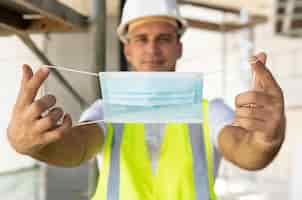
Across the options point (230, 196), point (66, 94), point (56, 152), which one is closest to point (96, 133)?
point (56, 152)

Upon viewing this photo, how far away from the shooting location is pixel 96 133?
94cm

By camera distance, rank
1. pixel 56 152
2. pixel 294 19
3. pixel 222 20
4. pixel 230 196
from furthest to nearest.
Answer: pixel 294 19 → pixel 222 20 → pixel 230 196 → pixel 56 152

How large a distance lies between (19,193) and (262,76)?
81 cm

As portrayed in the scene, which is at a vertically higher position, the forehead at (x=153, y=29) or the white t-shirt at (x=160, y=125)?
the forehead at (x=153, y=29)

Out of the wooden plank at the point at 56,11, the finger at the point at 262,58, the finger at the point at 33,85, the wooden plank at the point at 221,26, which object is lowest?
the finger at the point at 33,85

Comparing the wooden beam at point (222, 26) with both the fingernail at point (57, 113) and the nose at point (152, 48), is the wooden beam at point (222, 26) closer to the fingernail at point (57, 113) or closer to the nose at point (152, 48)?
the nose at point (152, 48)

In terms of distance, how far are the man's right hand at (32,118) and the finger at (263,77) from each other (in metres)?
0.27

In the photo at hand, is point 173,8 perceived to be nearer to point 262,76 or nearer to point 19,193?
point 262,76

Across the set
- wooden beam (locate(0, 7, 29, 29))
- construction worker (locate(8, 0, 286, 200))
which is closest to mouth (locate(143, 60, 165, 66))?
construction worker (locate(8, 0, 286, 200))

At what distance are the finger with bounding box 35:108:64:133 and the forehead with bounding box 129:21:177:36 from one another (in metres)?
0.35

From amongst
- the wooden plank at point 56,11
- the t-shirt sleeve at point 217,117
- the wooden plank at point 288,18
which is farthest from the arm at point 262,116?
the wooden plank at point 288,18

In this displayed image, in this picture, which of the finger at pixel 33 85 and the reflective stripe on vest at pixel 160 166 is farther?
the reflective stripe on vest at pixel 160 166

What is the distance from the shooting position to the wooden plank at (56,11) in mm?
1014

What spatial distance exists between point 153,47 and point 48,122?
350 millimetres
